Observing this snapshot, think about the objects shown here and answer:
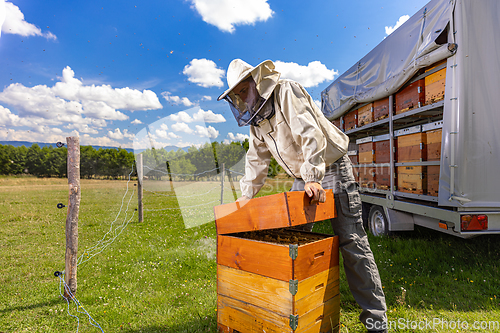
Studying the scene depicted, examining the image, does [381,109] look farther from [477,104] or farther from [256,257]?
[256,257]

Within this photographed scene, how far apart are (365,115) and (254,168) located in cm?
398

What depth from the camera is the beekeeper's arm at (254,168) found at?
3.00 metres

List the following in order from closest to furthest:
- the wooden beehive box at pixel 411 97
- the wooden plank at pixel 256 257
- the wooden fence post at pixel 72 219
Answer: the wooden plank at pixel 256 257 < the wooden fence post at pixel 72 219 < the wooden beehive box at pixel 411 97

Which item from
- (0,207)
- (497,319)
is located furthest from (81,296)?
(0,207)

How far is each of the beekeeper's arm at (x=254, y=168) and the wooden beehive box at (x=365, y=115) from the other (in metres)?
3.61

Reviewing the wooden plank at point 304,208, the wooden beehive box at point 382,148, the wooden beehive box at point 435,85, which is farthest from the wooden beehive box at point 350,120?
the wooden plank at point 304,208

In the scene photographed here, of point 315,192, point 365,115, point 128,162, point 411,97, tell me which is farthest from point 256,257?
point 128,162

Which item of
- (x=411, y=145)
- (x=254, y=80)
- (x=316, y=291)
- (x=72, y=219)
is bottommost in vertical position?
(x=316, y=291)

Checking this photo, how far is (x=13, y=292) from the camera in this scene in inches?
145

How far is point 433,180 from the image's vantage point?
Answer: 3.86m

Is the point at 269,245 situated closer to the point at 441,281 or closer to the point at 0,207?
the point at 441,281

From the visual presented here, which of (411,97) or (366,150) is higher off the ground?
(411,97)

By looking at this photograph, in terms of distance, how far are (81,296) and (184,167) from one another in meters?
6.44

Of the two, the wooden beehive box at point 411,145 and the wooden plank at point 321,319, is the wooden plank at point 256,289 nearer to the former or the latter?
the wooden plank at point 321,319
